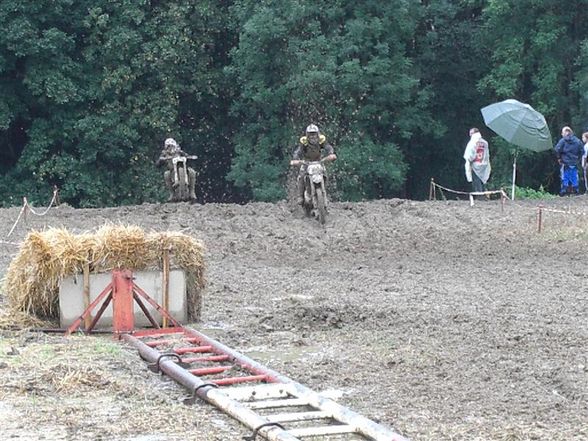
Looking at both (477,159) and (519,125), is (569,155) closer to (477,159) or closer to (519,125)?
(477,159)

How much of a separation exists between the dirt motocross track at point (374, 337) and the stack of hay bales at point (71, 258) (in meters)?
0.61

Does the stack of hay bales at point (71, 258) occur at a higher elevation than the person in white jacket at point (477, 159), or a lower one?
lower

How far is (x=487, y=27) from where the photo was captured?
4072 cm

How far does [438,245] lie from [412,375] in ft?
35.2

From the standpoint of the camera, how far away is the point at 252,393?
31.1ft

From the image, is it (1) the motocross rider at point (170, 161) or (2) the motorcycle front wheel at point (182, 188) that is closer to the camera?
(1) the motocross rider at point (170, 161)

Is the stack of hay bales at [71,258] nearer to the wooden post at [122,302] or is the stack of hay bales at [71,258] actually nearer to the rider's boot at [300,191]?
the wooden post at [122,302]

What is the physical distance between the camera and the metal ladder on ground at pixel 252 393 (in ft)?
27.1

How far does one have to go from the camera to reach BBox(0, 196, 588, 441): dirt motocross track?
876 cm

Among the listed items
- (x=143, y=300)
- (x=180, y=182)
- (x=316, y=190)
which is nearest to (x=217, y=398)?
(x=143, y=300)

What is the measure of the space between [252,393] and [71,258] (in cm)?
370

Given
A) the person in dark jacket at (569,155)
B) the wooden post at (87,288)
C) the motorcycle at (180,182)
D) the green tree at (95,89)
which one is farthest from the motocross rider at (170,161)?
the green tree at (95,89)

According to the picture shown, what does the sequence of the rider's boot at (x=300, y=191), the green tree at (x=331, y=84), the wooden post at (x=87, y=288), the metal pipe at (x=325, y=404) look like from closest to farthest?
the metal pipe at (x=325, y=404), the wooden post at (x=87, y=288), the rider's boot at (x=300, y=191), the green tree at (x=331, y=84)

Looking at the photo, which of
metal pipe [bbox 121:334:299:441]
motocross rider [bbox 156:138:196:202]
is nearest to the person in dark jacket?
motocross rider [bbox 156:138:196:202]
